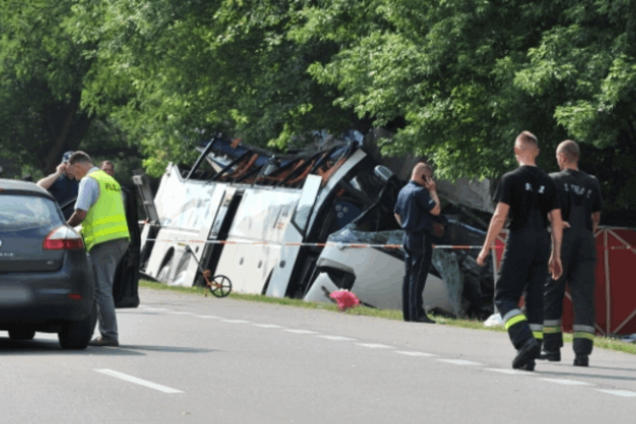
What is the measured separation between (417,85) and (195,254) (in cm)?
827

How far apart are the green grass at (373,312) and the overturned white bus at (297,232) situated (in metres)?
0.78

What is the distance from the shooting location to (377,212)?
24.9 metres

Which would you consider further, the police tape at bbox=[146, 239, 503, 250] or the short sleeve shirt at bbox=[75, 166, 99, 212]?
the police tape at bbox=[146, 239, 503, 250]

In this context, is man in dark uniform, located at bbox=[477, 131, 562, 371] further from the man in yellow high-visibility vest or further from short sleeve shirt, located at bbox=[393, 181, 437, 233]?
short sleeve shirt, located at bbox=[393, 181, 437, 233]

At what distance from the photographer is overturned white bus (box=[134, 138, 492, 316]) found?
2356 centimetres

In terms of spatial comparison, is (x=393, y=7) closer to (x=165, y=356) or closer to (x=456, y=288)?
(x=456, y=288)

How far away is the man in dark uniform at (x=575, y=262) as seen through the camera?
12.0m

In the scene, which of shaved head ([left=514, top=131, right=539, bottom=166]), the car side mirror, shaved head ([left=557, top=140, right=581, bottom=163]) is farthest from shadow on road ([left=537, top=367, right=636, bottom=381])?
the car side mirror

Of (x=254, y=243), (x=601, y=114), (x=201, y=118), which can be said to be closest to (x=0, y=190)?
(x=601, y=114)

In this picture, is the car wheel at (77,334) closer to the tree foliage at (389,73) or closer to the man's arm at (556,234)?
the man's arm at (556,234)

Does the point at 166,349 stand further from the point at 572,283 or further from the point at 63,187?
the point at 63,187

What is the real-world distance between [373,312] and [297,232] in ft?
21.2

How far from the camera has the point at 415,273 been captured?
708 inches

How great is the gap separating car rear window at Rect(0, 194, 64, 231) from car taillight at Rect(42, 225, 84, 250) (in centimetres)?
11
